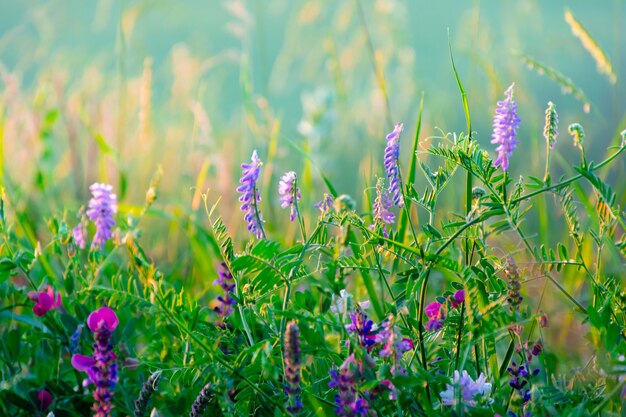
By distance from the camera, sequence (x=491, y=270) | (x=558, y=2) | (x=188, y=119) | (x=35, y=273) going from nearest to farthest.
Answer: (x=491, y=270) < (x=35, y=273) < (x=188, y=119) < (x=558, y=2)

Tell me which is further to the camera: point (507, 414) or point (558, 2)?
point (558, 2)

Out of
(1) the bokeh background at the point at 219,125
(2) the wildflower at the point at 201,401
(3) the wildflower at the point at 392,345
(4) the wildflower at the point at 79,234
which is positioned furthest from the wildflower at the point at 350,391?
(4) the wildflower at the point at 79,234

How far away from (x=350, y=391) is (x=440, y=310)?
26cm

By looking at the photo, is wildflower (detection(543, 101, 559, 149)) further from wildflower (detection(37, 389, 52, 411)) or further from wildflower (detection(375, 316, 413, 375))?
wildflower (detection(37, 389, 52, 411))

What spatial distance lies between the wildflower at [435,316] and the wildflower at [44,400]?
0.60 meters

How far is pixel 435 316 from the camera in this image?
1263 mm

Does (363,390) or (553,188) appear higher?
(553,188)

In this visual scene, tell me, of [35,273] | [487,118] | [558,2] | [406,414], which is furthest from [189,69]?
[558,2]

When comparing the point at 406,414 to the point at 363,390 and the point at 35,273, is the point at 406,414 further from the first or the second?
the point at 35,273

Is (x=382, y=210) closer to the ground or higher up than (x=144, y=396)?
higher up

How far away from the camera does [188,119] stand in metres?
4.16

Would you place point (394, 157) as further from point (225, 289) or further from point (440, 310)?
point (225, 289)

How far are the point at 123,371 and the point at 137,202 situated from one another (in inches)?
88.8

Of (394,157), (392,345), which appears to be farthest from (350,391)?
(394,157)
